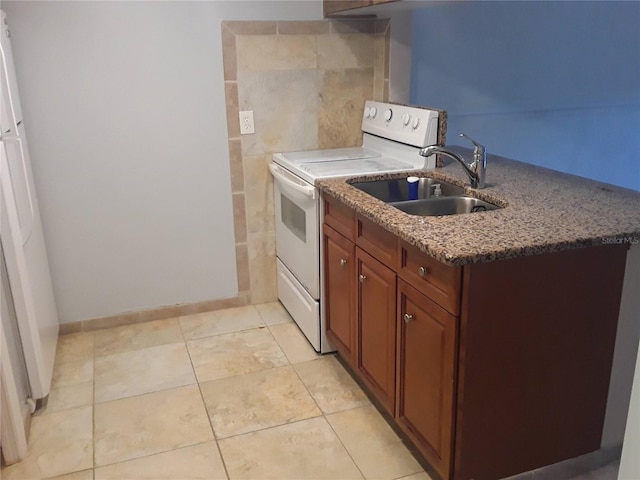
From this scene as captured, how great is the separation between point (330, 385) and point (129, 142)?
1558 millimetres

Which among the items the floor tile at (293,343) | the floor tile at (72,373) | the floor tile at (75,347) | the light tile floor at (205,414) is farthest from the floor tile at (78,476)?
the floor tile at (293,343)

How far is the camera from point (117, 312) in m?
3.13

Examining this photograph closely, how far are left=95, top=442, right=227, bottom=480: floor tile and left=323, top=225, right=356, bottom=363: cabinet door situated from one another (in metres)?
0.71

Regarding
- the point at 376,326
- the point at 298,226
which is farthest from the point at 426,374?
the point at 298,226

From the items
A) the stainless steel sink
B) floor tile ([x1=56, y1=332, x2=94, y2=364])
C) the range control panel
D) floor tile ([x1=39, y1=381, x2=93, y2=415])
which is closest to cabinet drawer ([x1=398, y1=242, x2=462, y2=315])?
the stainless steel sink

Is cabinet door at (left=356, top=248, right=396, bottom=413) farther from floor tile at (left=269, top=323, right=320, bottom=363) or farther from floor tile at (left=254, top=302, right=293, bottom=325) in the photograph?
floor tile at (left=254, top=302, right=293, bottom=325)

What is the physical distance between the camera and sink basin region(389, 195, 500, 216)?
2.23 m

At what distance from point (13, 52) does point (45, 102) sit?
0.25 meters

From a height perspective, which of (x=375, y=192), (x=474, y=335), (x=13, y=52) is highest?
(x=13, y=52)

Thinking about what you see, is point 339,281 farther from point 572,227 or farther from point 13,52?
point 13,52

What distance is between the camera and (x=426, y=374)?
1.85m

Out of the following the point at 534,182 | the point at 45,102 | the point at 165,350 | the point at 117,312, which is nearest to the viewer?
the point at 534,182

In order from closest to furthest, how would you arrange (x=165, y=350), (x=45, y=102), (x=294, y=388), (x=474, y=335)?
(x=474, y=335) < (x=294, y=388) < (x=45, y=102) < (x=165, y=350)

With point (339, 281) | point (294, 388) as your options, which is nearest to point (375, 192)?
point (339, 281)
